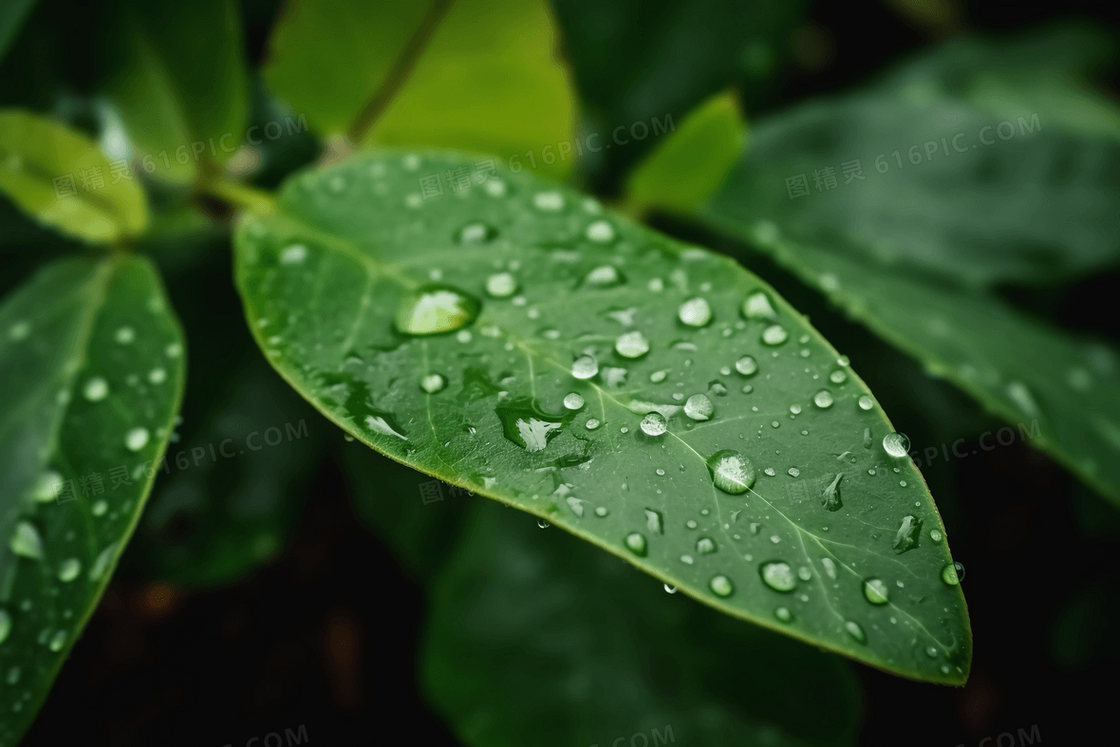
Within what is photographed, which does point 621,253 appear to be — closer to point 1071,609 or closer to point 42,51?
point 42,51

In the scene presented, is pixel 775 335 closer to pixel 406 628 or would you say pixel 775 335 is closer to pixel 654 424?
pixel 654 424

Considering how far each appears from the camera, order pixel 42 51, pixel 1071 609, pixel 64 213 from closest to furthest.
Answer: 1. pixel 64 213
2. pixel 42 51
3. pixel 1071 609

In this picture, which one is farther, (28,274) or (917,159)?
(917,159)

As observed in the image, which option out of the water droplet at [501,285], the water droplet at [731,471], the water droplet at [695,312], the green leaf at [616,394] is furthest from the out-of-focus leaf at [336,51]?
the water droplet at [731,471]

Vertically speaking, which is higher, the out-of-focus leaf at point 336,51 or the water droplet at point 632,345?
the out-of-focus leaf at point 336,51

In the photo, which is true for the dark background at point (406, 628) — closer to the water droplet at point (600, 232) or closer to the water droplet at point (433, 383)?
the water droplet at point (600, 232)

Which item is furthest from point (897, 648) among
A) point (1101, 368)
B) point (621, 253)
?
point (1101, 368)

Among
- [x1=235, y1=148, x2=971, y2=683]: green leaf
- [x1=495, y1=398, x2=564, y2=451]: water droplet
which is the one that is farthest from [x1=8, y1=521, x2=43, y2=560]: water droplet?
[x1=495, y1=398, x2=564, y2=451]: water droplet
